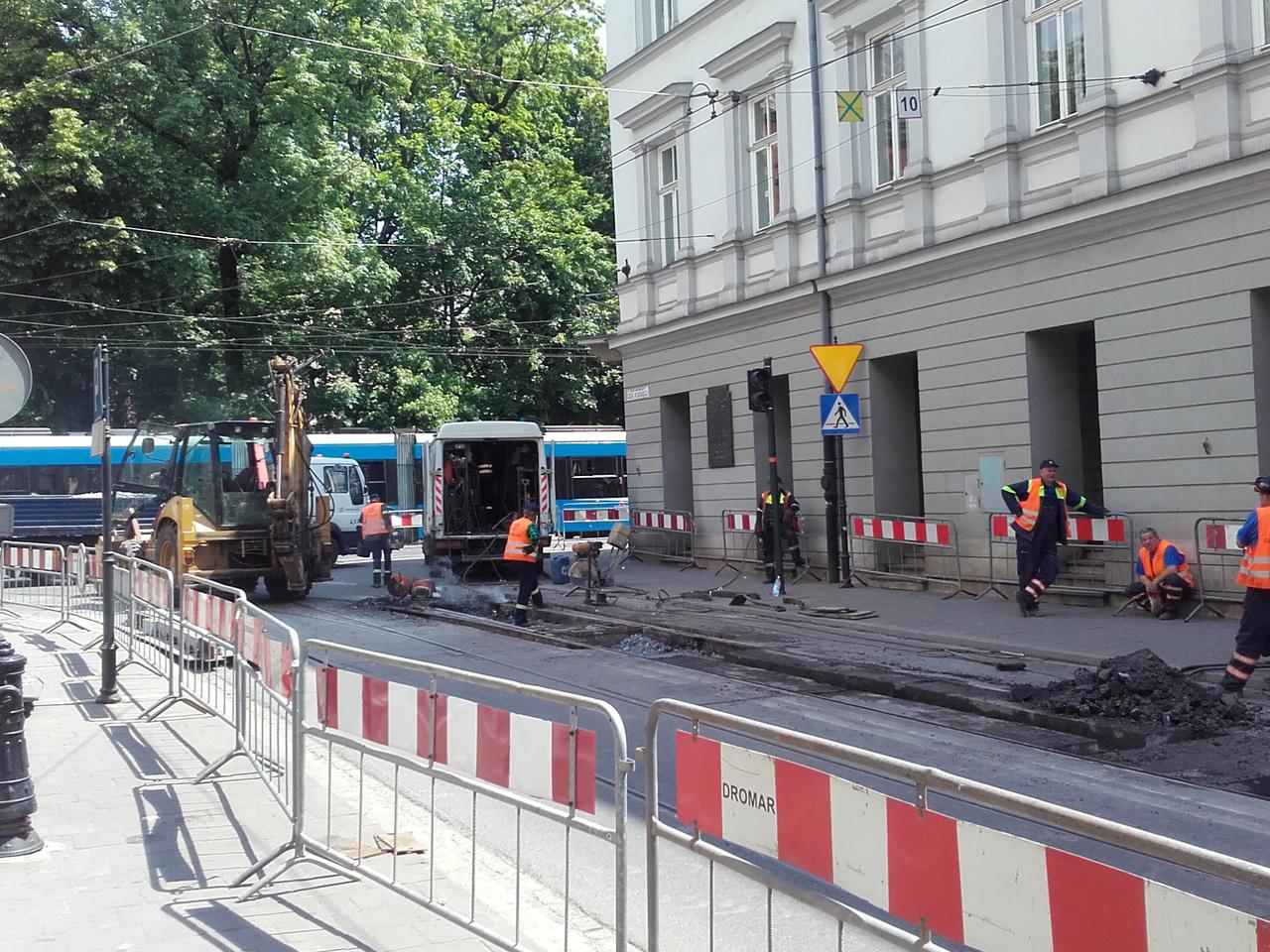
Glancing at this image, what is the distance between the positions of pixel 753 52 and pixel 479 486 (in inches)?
377

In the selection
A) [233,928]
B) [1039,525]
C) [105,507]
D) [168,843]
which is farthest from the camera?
[1039,525]

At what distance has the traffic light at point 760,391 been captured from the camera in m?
17.3

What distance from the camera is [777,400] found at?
2320 centimetres

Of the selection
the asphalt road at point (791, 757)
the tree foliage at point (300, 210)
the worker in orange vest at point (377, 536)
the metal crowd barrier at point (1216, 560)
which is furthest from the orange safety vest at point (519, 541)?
the tree foliage at point (300, 210)

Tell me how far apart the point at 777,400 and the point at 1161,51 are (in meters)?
10.1

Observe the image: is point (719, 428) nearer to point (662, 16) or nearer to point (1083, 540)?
point (662, 16)

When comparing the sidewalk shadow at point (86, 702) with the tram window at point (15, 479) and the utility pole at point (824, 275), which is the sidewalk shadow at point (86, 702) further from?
the tram window at point (15, 479)

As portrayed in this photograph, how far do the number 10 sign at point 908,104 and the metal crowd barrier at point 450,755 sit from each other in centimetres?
1314

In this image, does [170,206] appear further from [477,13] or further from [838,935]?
[838,935]

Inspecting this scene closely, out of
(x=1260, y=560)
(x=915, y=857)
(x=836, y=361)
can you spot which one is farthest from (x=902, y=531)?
(x=915, y=857)

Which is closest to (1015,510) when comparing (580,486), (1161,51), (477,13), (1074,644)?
(1074,644)

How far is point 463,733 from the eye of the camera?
4863mm

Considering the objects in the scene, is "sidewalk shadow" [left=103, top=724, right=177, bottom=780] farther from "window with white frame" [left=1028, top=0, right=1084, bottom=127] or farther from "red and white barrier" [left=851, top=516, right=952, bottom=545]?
"window with white frame" [left=1028, top=0, right=1084, bottom=127]

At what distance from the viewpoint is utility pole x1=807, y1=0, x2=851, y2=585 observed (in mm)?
19500
